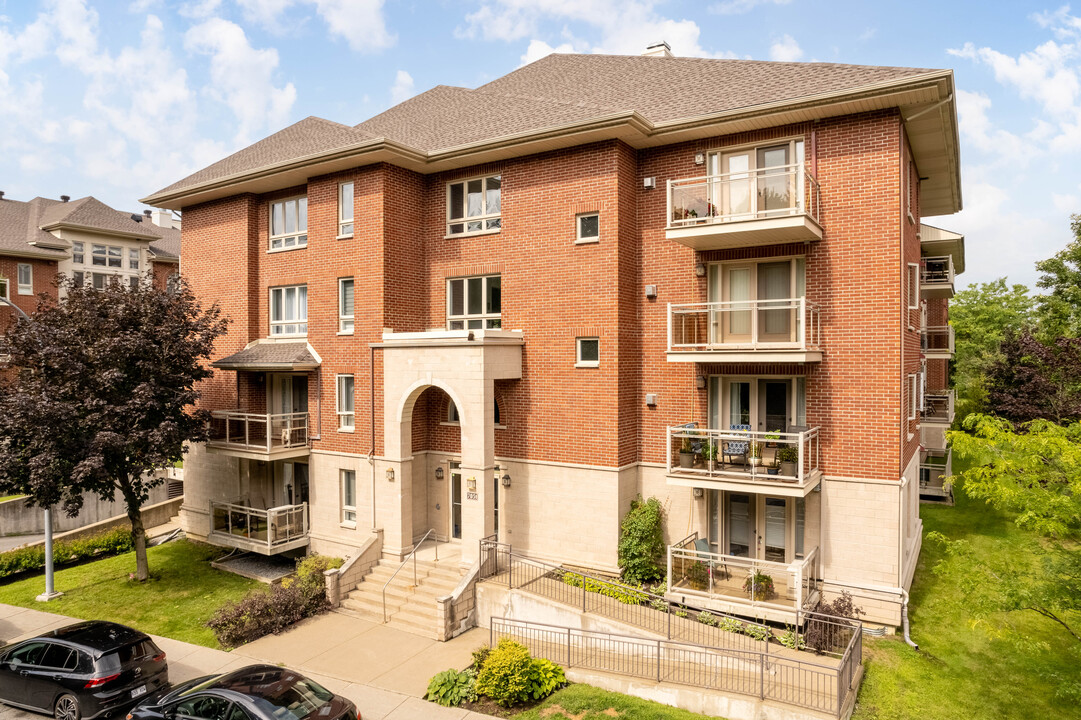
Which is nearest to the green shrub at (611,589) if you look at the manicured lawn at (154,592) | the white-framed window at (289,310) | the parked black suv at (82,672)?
the manicured lawn at (154,592)

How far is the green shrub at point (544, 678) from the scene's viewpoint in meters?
11.9

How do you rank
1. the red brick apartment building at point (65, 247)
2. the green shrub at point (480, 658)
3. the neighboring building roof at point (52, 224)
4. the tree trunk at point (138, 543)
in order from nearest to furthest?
the green shrub at point (480, 658) → the tree trunk at point (138, 543) → the red brick apartment building at point (65, 247) → the neighboring building roof at point (52, 224)

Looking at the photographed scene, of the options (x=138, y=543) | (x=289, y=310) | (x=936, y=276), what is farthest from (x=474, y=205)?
(x=936, y=276)

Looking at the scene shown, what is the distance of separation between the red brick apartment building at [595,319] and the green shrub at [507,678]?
167 inches

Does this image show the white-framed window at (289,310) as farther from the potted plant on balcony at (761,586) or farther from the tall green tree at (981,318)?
the tall green tree at (981,318)

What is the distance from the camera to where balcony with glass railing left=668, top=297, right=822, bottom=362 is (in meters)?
13.8

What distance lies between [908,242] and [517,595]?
12548 mm

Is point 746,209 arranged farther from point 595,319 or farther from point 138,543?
point 138,543

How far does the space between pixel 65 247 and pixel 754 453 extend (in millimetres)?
40430

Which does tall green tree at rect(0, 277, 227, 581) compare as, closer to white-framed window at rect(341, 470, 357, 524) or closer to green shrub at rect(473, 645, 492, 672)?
white-framed window at rect(341, 470, 357, 524)

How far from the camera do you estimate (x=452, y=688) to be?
1206cm

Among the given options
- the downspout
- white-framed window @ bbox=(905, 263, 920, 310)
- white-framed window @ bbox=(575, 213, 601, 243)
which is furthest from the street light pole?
white-framed window @ bbox=(905, 263, 920, 310)

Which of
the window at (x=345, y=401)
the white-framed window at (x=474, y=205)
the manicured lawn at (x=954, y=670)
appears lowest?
the manicured lawn at (x=954, y=670)

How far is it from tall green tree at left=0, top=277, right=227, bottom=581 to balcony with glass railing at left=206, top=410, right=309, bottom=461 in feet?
4.67
